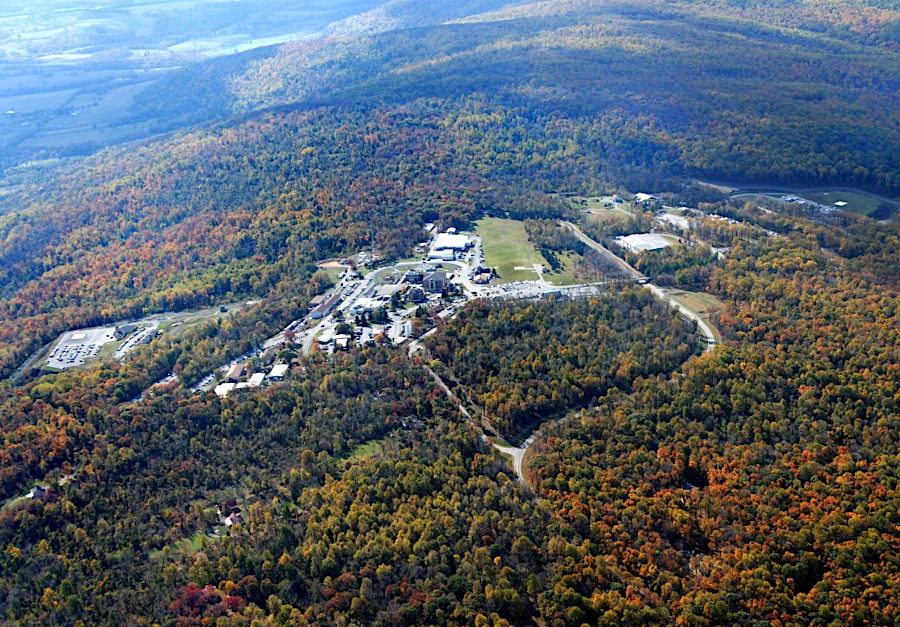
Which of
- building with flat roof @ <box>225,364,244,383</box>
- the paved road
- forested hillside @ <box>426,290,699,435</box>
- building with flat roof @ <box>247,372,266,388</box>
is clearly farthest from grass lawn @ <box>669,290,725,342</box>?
building with flat roof @ <box>225,364,244,383</box>

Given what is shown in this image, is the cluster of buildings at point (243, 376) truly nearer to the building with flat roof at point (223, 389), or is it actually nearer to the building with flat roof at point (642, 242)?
the building with flat roof at point (223, 389)

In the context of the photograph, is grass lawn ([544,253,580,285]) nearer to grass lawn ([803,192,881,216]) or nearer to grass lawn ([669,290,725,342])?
grass lawn ([669,290,725,342])

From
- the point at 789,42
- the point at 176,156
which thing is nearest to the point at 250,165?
the point at 176,156

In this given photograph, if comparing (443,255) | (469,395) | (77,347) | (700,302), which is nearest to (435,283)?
(443,255)

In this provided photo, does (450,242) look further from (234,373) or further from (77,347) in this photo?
(77,347)

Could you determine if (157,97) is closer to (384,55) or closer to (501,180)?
(384,55)
